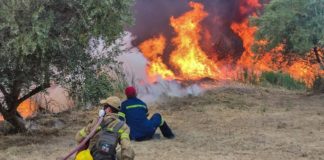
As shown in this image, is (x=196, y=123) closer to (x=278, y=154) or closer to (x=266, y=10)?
(x=278, y=154)

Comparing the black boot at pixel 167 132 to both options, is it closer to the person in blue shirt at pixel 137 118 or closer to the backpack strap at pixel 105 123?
the person in blue shirt at pixel 137 118

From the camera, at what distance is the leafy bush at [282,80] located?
1892 cm

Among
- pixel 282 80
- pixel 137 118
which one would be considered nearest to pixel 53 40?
pixel 137 118

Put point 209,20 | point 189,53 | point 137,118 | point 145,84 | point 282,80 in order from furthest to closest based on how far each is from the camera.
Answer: point 209,20
point 282,80
point 189,53
point 145,84
point 137,118

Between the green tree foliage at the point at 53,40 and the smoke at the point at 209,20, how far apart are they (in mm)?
7283

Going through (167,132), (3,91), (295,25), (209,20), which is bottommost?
(167,132)

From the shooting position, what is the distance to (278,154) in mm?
8719

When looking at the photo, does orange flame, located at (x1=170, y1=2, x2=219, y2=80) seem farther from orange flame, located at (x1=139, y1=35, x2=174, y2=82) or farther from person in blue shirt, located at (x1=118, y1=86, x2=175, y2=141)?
person in blue shirt, located at (x1=118, y1=86, x2=175, y2=141)

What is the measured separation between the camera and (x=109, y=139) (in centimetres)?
596

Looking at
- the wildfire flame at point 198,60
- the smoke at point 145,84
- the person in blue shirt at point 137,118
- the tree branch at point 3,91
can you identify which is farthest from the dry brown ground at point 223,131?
the wildfire flame at point 198,60

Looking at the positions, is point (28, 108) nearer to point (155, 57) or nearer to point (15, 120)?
point (15, 120)

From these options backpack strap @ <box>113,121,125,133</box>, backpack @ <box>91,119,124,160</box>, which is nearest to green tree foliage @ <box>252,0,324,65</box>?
backpack strap @ <box>113,121,125,133</box>

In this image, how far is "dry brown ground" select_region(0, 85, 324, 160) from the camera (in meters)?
8.98

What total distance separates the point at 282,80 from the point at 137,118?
399 inches
